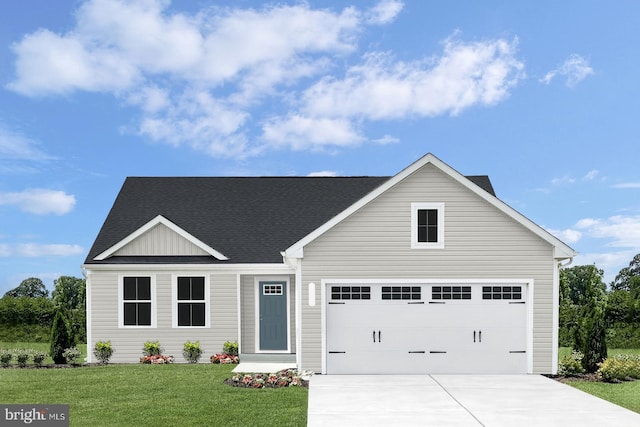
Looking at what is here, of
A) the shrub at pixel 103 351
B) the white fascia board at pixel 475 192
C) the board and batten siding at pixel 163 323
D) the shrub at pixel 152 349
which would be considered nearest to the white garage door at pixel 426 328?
the white fascia board at pixel 475 192

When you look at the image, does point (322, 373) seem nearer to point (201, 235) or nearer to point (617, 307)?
point (201, 235)

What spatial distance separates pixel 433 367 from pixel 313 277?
13.1 ft

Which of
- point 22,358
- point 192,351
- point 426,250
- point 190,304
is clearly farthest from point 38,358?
point 426,250

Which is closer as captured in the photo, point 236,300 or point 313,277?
point 313,277

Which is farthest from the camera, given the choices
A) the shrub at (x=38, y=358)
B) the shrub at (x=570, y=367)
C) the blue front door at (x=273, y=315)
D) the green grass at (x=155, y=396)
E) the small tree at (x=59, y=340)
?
the small tree at (x=59, y=340)

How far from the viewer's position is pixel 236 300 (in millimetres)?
19609

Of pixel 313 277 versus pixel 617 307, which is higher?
pixel 313 277

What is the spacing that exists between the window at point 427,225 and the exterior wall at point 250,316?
5.25 metres

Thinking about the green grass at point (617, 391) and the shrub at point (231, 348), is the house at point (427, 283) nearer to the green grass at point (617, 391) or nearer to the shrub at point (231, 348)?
the green grass at point (617, 391)

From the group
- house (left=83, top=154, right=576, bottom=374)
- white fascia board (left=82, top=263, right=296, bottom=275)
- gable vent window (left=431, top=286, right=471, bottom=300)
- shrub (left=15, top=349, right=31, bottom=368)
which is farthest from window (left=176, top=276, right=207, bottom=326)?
gable vent window (left=431, top=286, right=471, bottom=300)

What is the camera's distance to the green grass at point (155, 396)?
11367 mm

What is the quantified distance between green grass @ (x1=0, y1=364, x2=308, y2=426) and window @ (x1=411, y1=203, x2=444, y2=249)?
5.08m

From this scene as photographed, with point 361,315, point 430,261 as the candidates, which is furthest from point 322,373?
point 430,261

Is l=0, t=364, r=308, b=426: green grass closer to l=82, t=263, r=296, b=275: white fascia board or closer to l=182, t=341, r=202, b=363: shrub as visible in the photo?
l=182, t=341, r=202, b=363: shrub
